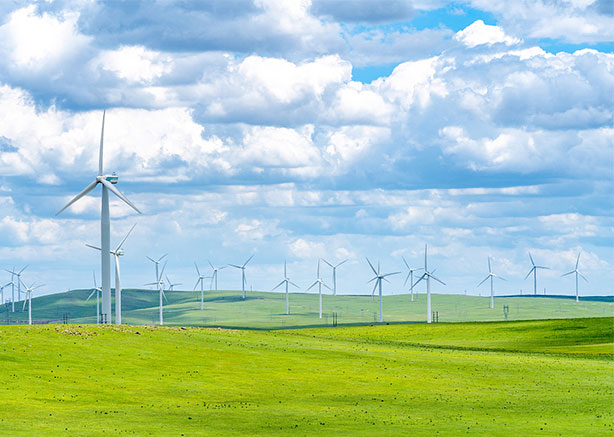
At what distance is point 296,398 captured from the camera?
60469 mm

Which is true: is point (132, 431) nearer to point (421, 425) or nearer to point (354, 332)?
point (421, 425)

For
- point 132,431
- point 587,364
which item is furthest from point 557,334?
point 132,431

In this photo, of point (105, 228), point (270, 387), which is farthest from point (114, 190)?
point (270, 387)

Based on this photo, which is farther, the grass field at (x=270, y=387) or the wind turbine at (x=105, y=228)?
the wind turbine at (x=105, y=228)

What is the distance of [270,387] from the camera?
214 ft

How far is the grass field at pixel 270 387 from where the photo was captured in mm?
49531

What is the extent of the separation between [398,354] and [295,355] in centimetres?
1239

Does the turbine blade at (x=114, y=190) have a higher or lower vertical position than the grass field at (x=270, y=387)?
higher

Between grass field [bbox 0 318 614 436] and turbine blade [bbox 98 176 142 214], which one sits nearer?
grass field [bbox 0 318 614 436]

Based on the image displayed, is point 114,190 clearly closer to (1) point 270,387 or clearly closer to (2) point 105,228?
(2) point 105,228

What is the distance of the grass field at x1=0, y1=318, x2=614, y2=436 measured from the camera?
163 ft

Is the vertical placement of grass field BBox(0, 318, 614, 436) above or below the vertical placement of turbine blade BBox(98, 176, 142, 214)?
below

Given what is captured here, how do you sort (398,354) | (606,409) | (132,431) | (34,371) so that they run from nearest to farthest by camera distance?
(132,431)
(606,409)
(34,371)
(398,354)

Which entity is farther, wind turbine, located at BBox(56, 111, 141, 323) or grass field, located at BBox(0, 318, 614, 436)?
wind turbine, located at BBox(56, 111, 141, 323)
